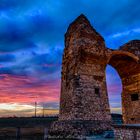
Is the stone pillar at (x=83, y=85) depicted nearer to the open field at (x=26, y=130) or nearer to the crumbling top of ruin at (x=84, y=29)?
the crumbling top of ruin at (x=84, y=29)

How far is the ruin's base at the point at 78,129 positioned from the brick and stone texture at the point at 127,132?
2.95 metres

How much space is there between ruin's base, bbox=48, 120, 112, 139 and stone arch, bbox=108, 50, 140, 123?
5.88 meters

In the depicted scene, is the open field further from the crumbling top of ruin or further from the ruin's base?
the crumbling top of ruin

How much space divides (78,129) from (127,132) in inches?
170

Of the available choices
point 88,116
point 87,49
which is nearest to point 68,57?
point 87,49

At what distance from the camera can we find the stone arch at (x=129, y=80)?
19983 millimetres

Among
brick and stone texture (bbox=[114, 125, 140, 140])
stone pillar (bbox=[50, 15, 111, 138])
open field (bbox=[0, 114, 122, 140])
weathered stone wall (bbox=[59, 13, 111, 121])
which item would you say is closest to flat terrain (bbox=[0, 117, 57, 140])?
open field (bbox=[0, 114, 122, 140])

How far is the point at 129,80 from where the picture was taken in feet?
69.7

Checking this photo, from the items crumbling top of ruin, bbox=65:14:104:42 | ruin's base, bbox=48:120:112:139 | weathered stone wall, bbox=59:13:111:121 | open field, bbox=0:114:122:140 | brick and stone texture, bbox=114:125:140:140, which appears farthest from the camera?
open field, bbox=0:114:122:140

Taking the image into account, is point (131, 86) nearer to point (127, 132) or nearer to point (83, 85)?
point (83, 85)

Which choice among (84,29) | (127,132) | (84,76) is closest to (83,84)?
(84,76)

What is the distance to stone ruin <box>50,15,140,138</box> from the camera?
14.6 m

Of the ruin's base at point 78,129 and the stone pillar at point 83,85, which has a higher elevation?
the stone pillar at point 83,85

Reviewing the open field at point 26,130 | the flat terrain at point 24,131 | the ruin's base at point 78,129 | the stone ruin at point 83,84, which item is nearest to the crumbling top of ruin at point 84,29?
the stone ruin at point 83,84
